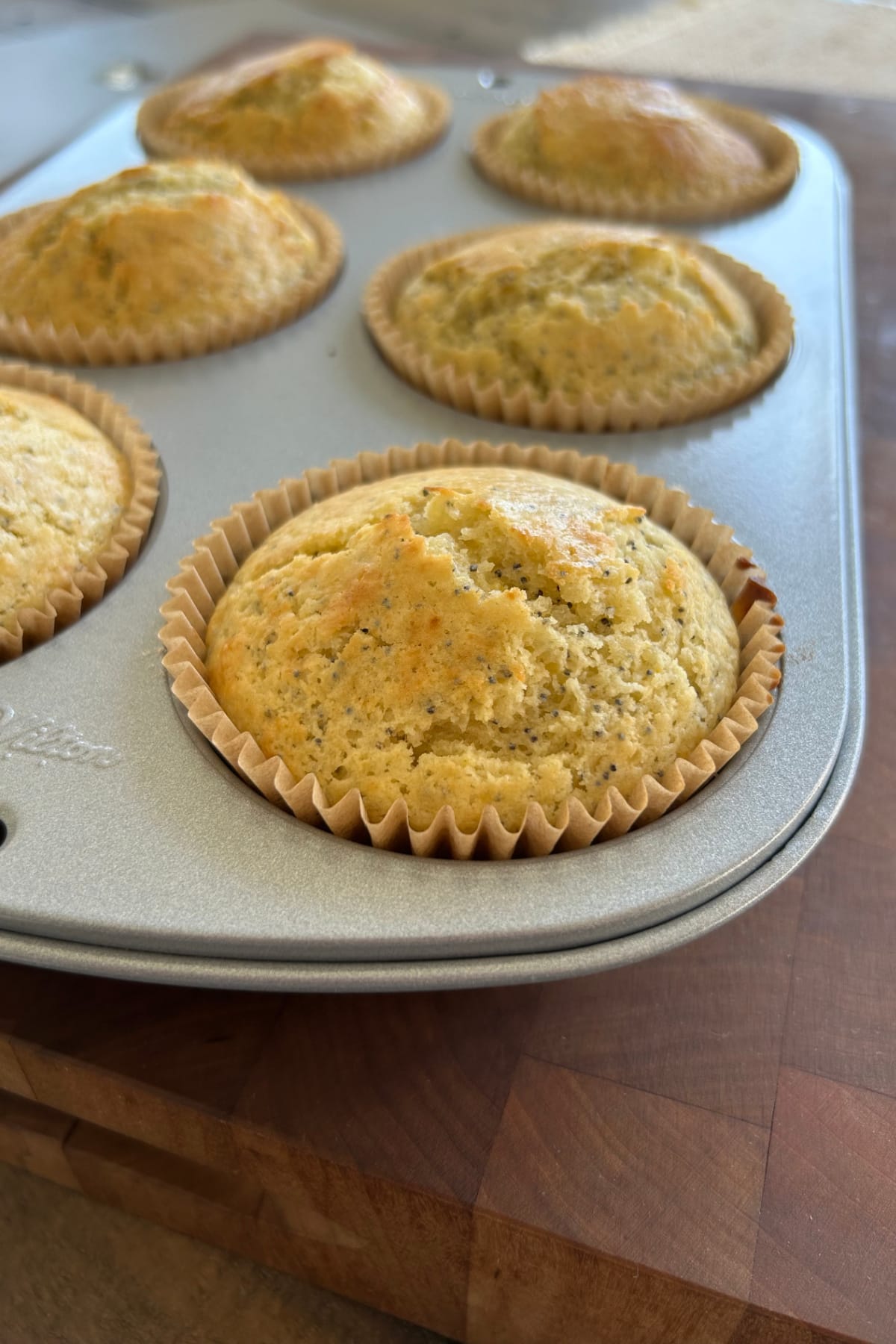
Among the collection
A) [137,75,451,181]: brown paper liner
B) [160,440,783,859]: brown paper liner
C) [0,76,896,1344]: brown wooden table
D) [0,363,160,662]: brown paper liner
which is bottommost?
[0,76,896,1344]: brown wooden table

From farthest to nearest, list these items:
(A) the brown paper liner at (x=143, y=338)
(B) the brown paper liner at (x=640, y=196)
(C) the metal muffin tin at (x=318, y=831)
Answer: (B) the brown paper liner at (x=640, y=196), (A) the brown paper liner at (x=143, y=338), (C) the metal muffin tin at (x=318, y=831)

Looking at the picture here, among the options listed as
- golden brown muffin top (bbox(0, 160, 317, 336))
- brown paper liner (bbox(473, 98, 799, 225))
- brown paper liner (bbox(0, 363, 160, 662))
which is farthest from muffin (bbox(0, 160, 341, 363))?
brown paper liner (bbox(473, 98, 799, 225))

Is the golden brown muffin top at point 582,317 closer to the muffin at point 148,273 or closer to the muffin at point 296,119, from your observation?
the muffin at point 148,273

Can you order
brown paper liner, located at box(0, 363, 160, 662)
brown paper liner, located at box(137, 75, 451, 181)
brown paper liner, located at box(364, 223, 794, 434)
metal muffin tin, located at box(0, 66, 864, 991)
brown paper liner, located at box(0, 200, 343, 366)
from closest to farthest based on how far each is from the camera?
metal muffin tin, located at box(0, 66, 864, 991) → brown paper liner, located at box(0, 363, 160, 662) → brown paper liner, located at box(364, 223, 794, 434) → brown paper liner, located at box(0, 200, 343, 366) → brown paper liner, located at box(137, 75, 451, 181)

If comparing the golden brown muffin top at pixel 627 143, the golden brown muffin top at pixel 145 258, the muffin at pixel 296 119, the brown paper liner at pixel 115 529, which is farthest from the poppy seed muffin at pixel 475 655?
the muffin at pixel 296 119

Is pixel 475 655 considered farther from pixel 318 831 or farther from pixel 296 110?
pixel 296 110

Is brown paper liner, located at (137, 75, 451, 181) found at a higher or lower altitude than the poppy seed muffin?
higher

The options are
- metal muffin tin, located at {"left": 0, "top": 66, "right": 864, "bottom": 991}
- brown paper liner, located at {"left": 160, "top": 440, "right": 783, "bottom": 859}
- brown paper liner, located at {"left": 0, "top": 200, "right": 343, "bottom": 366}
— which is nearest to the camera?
metal muffin tin, located at {"left": 0, "top": 66, "right": 864, "bottom": 991}

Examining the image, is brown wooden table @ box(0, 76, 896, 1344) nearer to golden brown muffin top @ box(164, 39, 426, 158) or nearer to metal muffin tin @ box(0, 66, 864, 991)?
metal muffin tin @ box(0, 66, 864, 991)

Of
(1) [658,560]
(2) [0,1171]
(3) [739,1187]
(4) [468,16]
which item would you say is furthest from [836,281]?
(4) [468,16]
